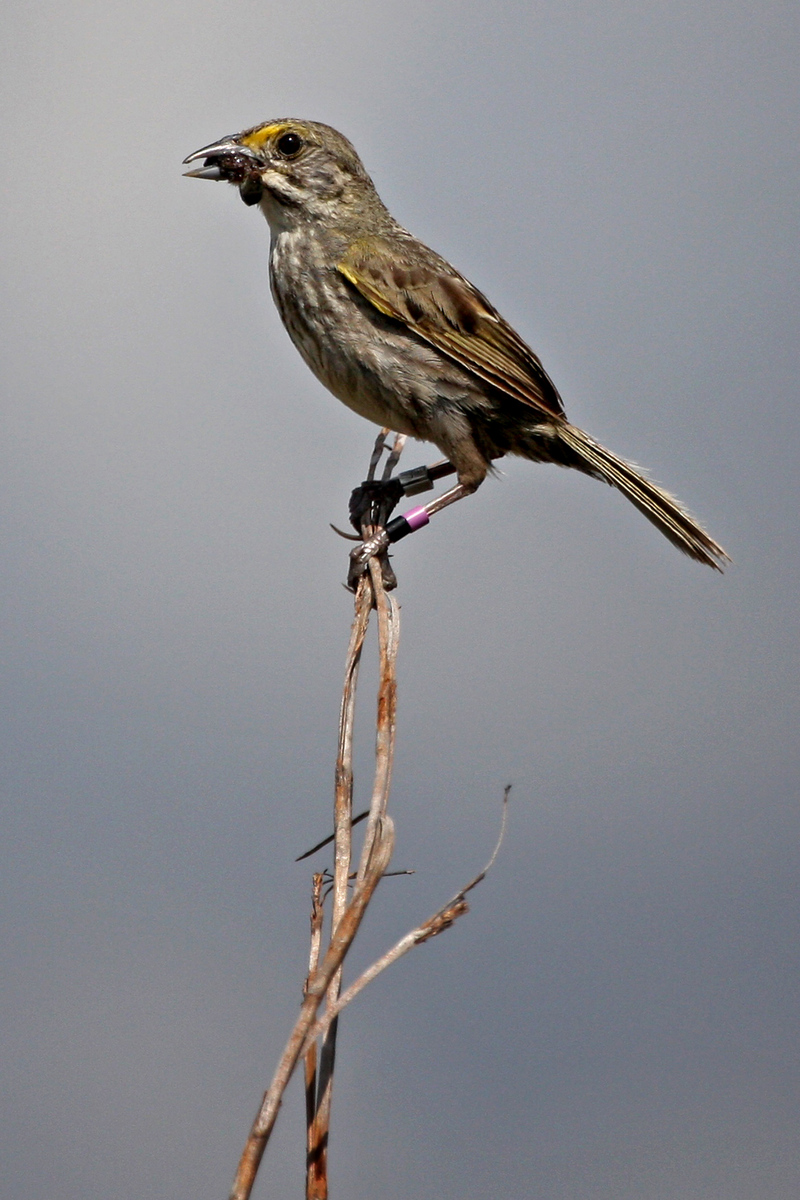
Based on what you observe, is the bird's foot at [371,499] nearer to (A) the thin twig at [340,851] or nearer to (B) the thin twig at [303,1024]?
(A) the thin twig at [340,851]

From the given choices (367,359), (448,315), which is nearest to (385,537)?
(367,359)

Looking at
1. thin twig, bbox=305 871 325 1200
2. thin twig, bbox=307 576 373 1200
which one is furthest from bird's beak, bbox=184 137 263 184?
thin twig, bbox=305 871 325 1200

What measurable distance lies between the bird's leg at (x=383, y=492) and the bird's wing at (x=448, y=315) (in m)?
0.54

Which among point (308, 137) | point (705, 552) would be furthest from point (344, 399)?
point (705, 552)

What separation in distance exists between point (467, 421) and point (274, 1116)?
11.8 ft

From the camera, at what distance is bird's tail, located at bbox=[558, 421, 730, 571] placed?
5492 millimetres

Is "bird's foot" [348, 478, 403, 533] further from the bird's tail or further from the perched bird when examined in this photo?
the bird's tail

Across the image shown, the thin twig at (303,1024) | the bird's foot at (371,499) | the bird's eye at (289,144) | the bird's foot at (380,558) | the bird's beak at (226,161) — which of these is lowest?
the thin twig at (303,1024)

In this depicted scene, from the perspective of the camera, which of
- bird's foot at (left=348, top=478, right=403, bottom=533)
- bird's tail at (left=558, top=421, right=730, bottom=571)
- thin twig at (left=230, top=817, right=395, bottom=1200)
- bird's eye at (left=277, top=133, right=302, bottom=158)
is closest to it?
thin twig at (left=230, top=817, right=395, bottom=1200)

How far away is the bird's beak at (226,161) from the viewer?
5.56 metres

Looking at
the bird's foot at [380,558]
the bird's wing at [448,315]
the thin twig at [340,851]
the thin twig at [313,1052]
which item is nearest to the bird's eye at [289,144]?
the bird's wing at [448,315]

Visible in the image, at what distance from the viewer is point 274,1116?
2.62m

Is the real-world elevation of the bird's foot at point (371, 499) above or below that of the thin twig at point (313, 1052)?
above

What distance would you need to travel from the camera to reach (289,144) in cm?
584
